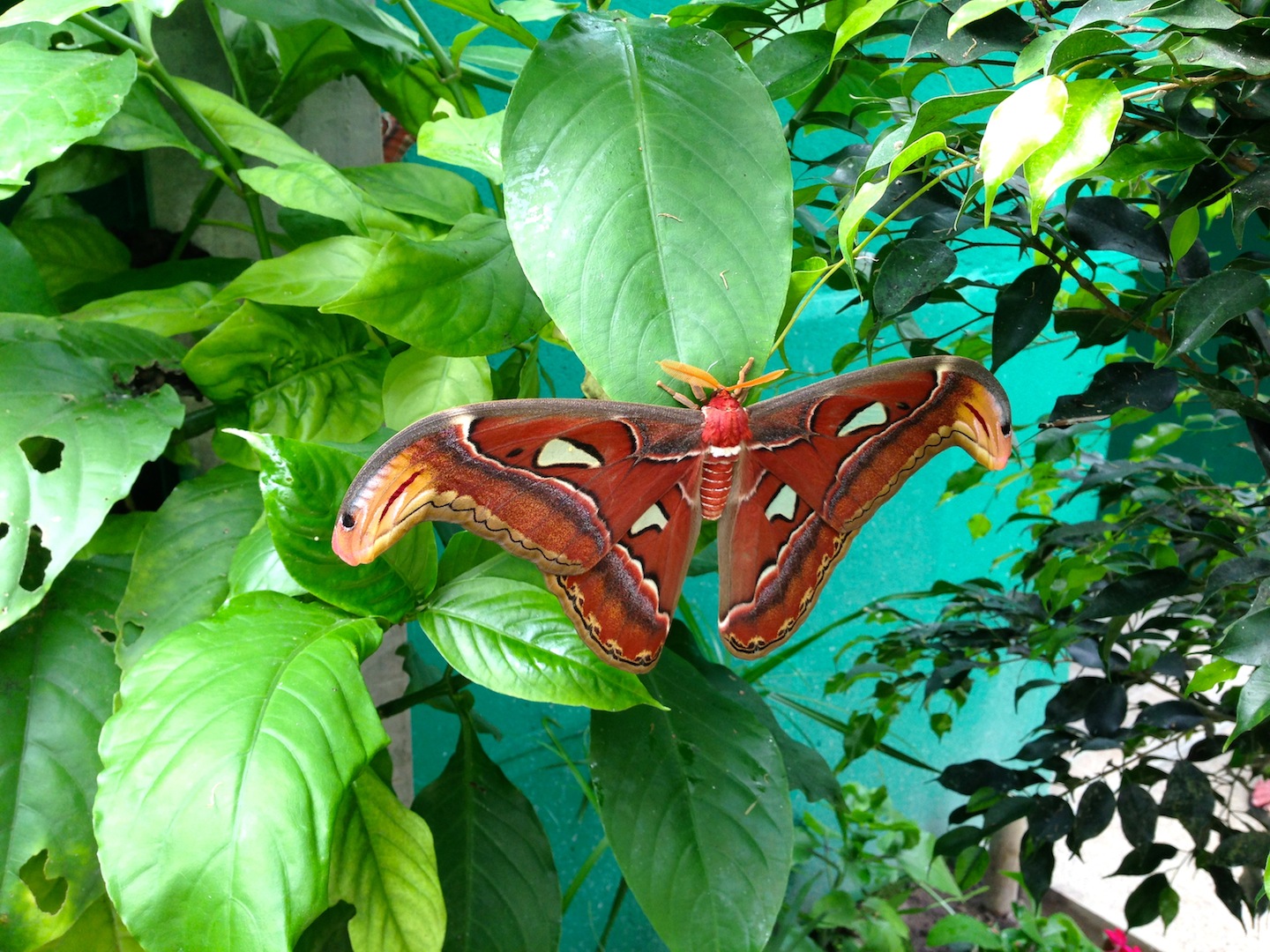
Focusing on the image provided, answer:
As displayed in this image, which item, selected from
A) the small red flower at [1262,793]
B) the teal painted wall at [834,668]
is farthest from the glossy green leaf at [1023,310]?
the small red flower at [1262,793]

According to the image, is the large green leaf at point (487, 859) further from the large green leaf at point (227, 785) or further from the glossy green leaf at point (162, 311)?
the glossy green leaf at point (162, 311)

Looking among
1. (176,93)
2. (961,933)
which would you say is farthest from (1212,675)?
(961,933)

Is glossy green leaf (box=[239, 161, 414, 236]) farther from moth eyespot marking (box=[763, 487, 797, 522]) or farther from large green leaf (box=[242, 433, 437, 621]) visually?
moth eyespot marking (box=[763, 487, 797, 522])

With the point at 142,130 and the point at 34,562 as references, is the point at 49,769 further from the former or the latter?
the point at 142,130

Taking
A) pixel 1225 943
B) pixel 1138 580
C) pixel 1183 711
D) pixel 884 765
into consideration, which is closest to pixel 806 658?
pixel 884 765

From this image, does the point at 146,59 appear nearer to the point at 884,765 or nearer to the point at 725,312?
the point at 725,312

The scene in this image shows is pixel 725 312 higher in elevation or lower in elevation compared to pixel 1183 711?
higher
